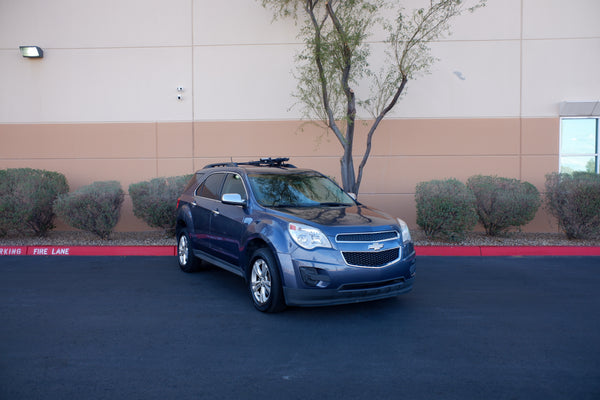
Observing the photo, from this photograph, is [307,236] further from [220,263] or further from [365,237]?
[220,263]

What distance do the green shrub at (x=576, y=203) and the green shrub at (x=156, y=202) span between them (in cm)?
819

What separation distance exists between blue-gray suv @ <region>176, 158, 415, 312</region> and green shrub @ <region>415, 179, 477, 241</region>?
3565 mm

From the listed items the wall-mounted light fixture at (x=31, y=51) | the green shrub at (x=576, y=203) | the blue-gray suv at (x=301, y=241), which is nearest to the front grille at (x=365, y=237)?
the blue-gray suv at (x=301, y=241)

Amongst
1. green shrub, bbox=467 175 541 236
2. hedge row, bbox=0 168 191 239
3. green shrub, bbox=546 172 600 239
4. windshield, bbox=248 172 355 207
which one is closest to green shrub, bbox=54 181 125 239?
hedge row, bbox=0 168 191 239

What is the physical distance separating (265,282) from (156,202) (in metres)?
5.59

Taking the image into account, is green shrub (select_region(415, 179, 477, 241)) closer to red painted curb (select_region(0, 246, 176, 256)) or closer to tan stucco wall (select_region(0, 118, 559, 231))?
tan stucco wall (select_region(0, 118, 559, 231))

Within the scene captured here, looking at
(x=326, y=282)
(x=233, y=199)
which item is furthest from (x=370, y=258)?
(x=233, y=199)

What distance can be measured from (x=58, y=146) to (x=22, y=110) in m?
1.35

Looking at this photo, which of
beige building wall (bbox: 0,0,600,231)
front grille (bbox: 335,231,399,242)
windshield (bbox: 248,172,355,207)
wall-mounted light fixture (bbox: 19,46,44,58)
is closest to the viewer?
front grille (bbox: 335,231,399,242)

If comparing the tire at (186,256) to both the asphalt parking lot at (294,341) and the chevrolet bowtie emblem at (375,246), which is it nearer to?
the asphalt parking lot at (294,341)

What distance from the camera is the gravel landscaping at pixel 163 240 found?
10.1m

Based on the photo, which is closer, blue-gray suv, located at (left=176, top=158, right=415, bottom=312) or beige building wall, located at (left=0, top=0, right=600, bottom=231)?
blue-gray suv, located at (left=176, top=158, right=415, bottom=312)

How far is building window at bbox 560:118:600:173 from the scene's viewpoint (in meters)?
12.1

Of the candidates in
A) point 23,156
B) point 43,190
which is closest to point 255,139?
point 43,190
